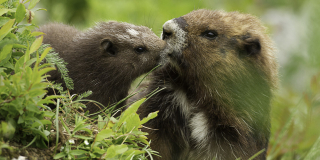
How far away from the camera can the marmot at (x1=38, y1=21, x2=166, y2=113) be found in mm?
4691

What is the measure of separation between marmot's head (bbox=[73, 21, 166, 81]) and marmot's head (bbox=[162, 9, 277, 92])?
19.2 inches

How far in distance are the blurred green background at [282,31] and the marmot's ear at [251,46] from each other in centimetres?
42

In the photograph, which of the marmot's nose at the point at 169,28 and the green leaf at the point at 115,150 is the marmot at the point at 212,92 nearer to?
the marmot's nose at the point at 169,28

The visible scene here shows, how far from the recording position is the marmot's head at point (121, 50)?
4.80m

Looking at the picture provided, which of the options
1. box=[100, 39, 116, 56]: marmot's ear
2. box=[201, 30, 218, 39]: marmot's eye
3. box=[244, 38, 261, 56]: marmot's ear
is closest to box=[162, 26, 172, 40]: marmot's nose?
box=[201, 30, 218, 39]: marmot's eye

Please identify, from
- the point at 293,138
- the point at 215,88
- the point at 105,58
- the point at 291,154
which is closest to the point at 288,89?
the point at 293,138

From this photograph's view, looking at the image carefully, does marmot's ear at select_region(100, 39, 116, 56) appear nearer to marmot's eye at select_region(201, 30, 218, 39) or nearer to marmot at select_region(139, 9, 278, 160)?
marmot at select_region(139, 9, 278, 160)

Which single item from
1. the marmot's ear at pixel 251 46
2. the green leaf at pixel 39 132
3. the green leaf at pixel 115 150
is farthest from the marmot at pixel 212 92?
the green leaf at pixel 39 132

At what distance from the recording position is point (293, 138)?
5902 mm

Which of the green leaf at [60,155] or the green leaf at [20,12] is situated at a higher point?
the green leaf at [20,12]

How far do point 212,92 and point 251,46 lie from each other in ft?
2.56

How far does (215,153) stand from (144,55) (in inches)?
66.5

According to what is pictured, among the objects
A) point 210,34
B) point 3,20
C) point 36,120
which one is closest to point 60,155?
point 36,120

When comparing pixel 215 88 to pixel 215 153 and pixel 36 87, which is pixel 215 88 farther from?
pixel 36 87
